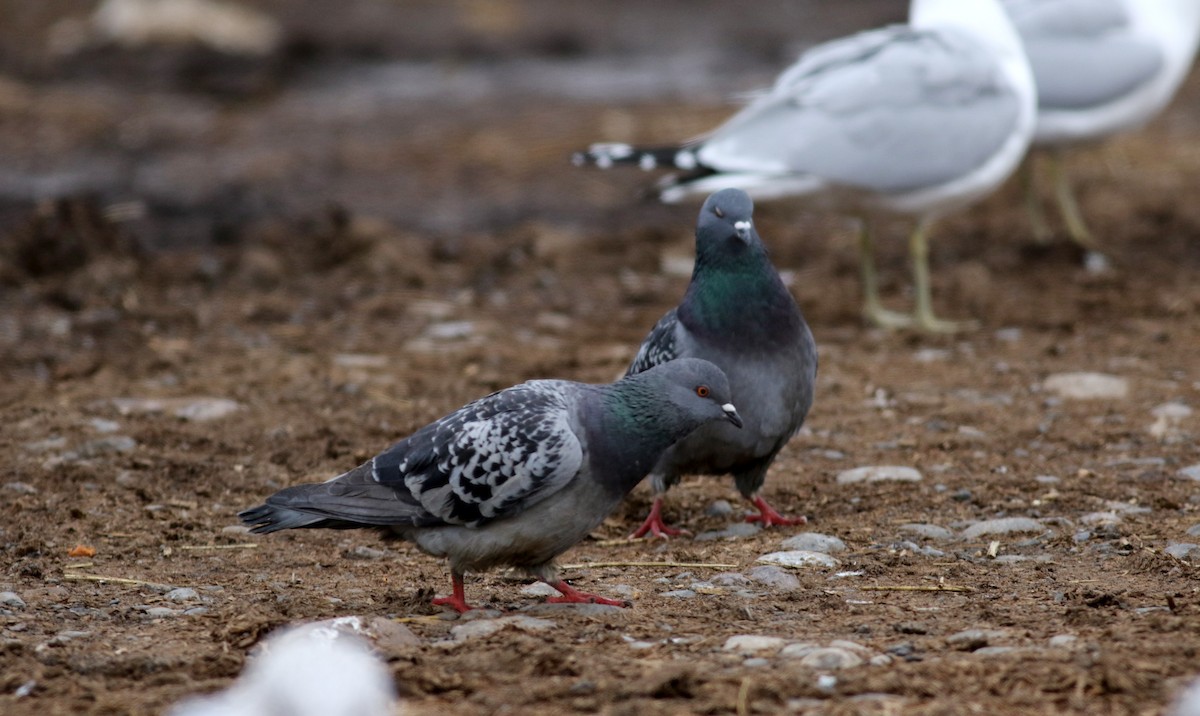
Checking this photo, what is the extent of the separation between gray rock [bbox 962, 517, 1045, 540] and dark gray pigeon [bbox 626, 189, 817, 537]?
652mm

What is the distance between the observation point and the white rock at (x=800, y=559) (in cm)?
498

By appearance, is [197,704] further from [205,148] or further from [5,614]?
[205,148]

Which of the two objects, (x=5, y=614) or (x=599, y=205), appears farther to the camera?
(x=599, y=205)

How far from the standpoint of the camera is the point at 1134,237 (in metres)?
9.95

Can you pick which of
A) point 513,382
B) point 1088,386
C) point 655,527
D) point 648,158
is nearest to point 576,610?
point 655,527

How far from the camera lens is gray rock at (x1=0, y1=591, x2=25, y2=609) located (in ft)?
14.8

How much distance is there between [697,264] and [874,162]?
8.62 feet

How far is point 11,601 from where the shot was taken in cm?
454

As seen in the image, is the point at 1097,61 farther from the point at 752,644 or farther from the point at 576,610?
the point at 752,644

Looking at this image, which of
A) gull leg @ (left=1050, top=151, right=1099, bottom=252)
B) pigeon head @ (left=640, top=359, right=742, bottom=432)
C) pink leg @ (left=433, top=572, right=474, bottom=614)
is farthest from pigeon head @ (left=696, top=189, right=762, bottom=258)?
gull leg @ (left=1050, top=151, right=1099, bottom=252)

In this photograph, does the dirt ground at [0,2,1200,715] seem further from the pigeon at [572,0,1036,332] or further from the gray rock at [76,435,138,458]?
the pigeon at [572,0,1036,332]

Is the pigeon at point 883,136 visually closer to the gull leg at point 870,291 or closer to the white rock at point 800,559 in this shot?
the gull leg at point 870,291

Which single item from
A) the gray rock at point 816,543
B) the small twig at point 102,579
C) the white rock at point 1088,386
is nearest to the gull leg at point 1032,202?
the white rock at point 1088,386

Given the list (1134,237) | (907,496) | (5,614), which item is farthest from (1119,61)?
(5,614)
